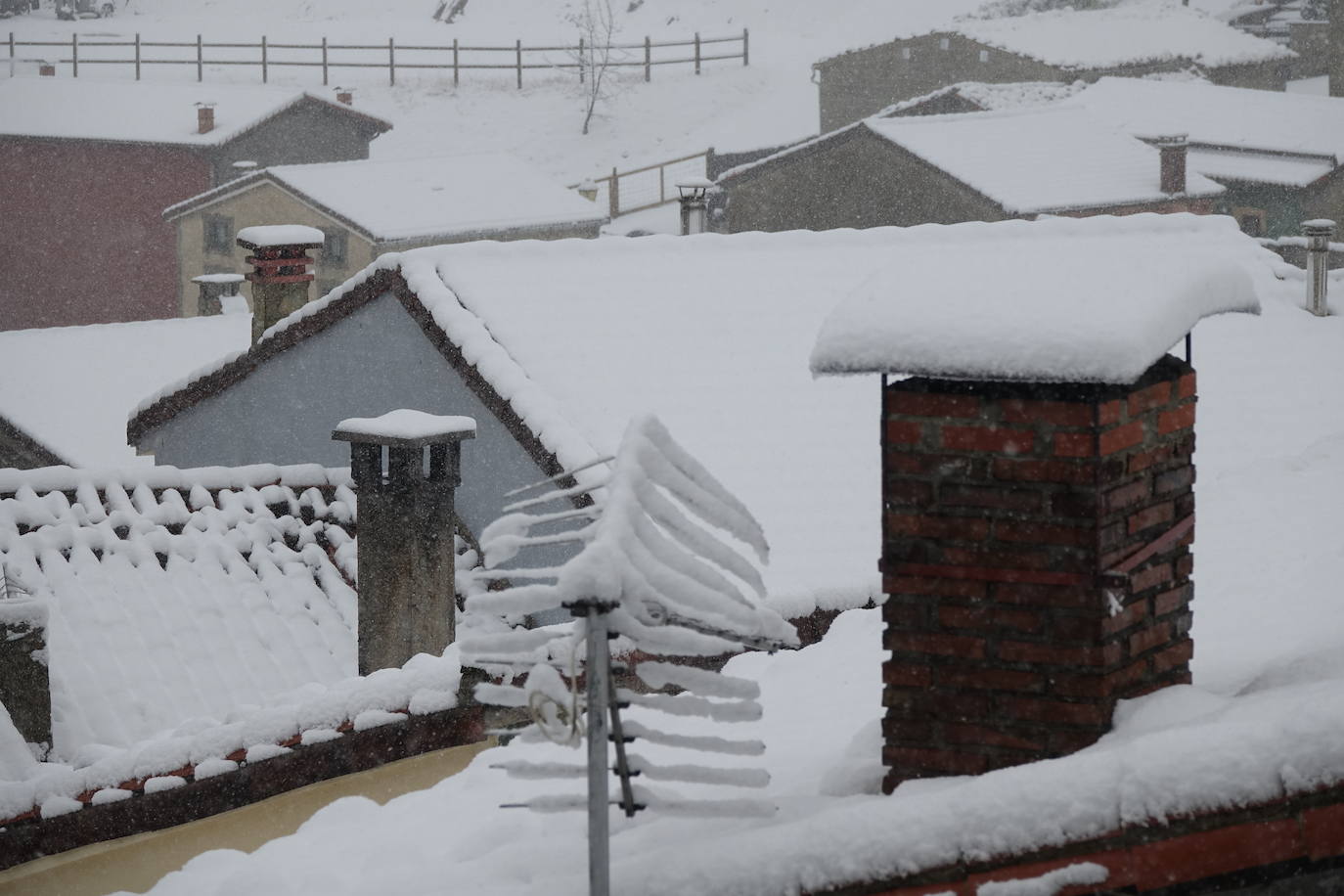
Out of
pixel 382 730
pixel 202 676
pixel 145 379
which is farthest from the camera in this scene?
pixel 145 379

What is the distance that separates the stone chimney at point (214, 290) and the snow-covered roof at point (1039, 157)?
1250 cm

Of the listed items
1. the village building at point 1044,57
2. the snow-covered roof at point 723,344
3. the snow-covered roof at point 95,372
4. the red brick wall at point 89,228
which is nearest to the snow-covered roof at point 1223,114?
the village building at point 1044,57

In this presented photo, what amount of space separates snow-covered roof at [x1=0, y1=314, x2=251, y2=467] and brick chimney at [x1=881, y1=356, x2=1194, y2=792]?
51.8 ft

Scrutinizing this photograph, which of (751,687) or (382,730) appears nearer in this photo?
(751,687)

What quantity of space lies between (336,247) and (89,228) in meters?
8.89

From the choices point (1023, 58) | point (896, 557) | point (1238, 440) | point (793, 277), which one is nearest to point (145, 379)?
point (793, 277)

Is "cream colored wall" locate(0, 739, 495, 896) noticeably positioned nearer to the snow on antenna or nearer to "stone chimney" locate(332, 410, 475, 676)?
"stone chimney" locate(332, 410, 475, 676)

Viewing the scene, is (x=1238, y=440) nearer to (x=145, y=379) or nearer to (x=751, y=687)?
(x=751, y=687)

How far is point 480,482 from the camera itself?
10289 millimetres

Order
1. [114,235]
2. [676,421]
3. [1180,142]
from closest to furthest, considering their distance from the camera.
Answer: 1. [676,421]
2. [1180,142]
3. [114,235]

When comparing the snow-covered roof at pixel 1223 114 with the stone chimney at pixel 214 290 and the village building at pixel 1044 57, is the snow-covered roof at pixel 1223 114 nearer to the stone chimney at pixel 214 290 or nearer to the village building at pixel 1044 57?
the village building at pixel 1044 57

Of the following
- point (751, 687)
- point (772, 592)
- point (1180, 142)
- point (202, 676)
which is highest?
point (1180, 142)

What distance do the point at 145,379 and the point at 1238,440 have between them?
49.6 feet

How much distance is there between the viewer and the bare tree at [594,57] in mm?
51625
